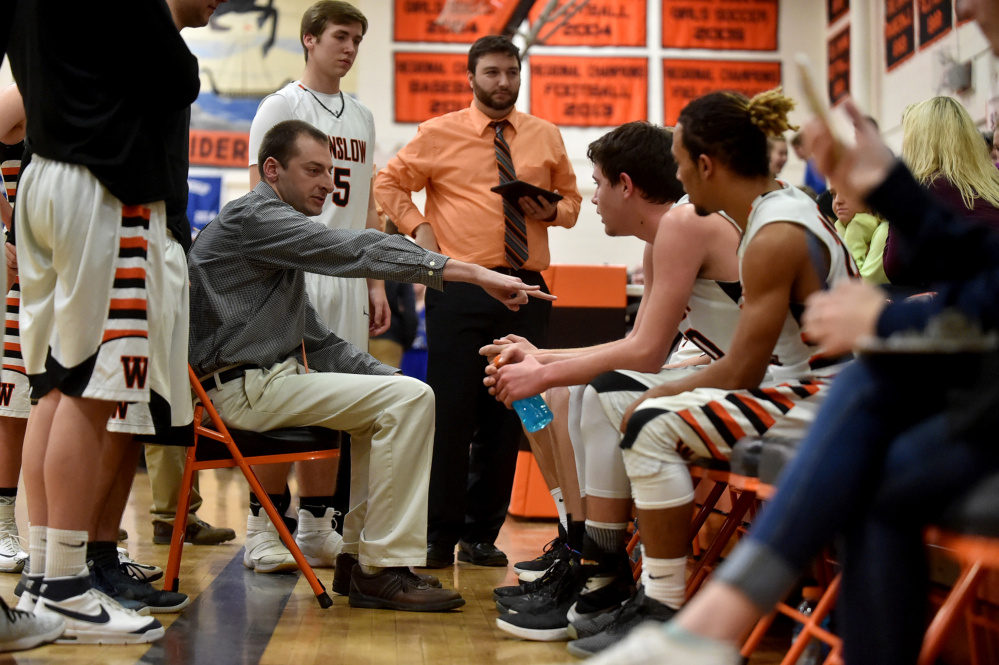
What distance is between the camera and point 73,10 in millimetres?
2135

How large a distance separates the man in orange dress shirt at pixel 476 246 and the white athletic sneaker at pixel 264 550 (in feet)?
1.67

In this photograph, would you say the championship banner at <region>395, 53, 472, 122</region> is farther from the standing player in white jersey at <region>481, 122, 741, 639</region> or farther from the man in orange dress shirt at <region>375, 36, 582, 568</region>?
the standing player in white jersey at <region>481, 122, 741, 639</region>

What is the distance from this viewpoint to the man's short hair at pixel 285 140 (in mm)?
2797

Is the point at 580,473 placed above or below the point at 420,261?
below

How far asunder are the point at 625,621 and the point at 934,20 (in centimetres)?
637

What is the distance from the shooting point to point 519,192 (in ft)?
11.4

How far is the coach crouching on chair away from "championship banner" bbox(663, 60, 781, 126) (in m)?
6.94

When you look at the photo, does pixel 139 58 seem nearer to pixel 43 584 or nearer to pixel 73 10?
pixel 73 10

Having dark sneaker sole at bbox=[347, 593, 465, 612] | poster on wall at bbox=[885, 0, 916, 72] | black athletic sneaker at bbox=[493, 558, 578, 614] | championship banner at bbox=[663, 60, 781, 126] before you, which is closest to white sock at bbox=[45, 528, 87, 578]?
dark sneaker sole at bbox=[347, 593, 465, 612]

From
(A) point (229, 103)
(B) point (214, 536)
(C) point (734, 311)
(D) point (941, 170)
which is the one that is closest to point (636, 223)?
(C) point (734, 311)

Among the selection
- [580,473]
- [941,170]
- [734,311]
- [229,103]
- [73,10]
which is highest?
[229,103]

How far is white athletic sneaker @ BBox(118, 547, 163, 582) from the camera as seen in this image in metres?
2.68

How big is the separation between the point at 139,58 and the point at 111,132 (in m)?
0.19

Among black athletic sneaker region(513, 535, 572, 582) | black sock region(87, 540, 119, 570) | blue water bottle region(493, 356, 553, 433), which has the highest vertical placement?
blue water bottle region(493, 356, 553, 433)
